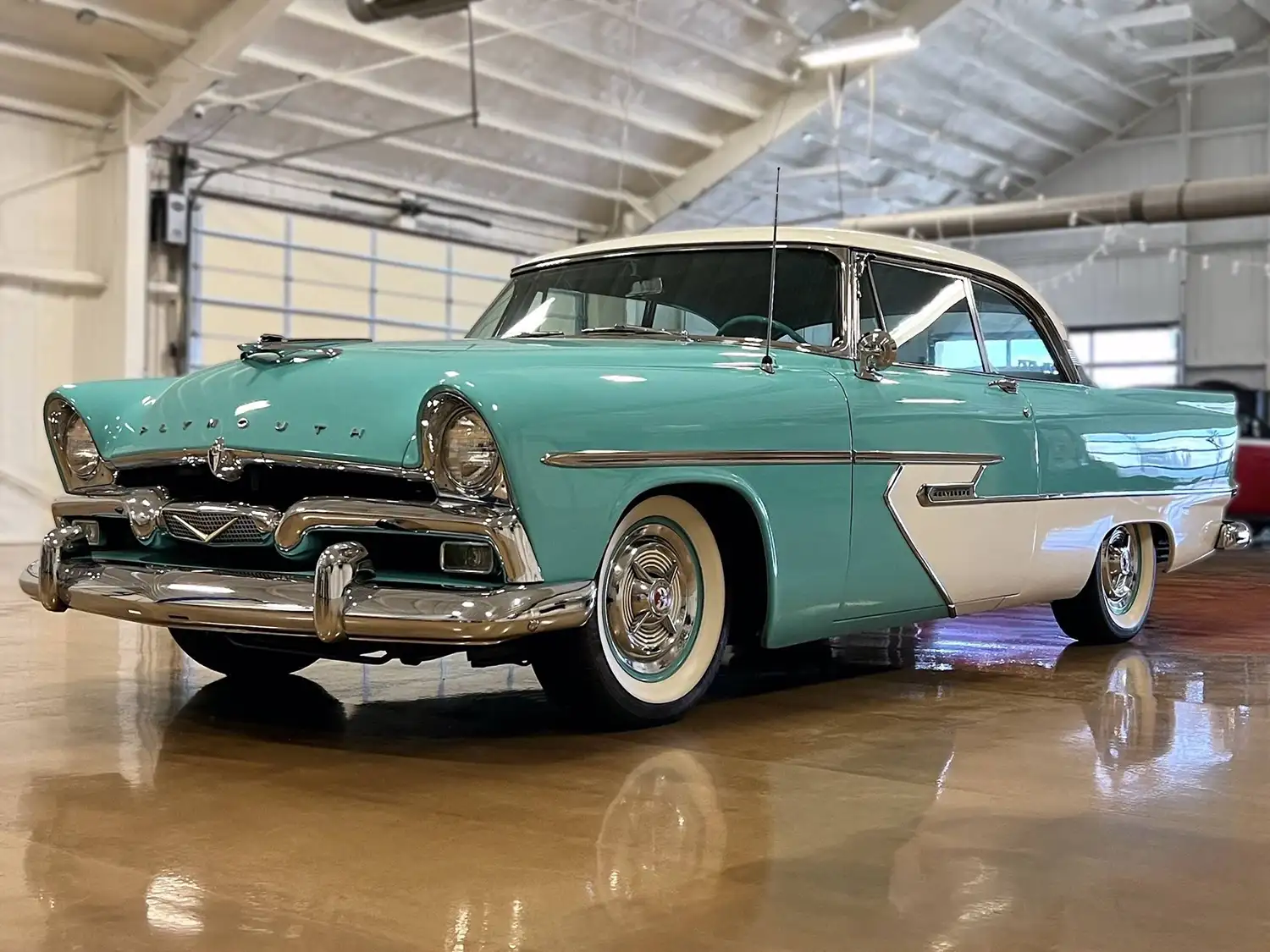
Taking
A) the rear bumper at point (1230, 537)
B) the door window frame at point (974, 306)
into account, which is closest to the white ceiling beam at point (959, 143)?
the rear bumper at point (1230, 537)

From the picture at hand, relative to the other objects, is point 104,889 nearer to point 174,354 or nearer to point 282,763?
point 282,763

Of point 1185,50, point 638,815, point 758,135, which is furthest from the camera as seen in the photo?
point 1185,50

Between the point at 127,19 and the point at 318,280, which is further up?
the point at 127,19

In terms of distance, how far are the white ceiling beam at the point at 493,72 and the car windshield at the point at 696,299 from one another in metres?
10.3

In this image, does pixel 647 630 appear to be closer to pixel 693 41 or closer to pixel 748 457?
pixel 748 457

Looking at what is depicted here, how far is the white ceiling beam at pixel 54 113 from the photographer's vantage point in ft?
47.3

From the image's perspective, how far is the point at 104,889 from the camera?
248cm

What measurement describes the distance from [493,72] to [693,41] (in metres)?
2.44

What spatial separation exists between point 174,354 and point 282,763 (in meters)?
13.6

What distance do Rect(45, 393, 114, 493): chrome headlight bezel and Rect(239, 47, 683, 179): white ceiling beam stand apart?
11.5 m

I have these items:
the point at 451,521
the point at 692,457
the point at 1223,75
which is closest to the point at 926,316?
the point at 692,457

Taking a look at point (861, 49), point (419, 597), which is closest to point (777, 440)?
point (419, 597)

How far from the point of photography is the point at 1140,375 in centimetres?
2594

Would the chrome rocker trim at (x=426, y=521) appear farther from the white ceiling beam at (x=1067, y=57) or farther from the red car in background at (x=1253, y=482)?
the white ceiling beam at (x=1067, y=57)
